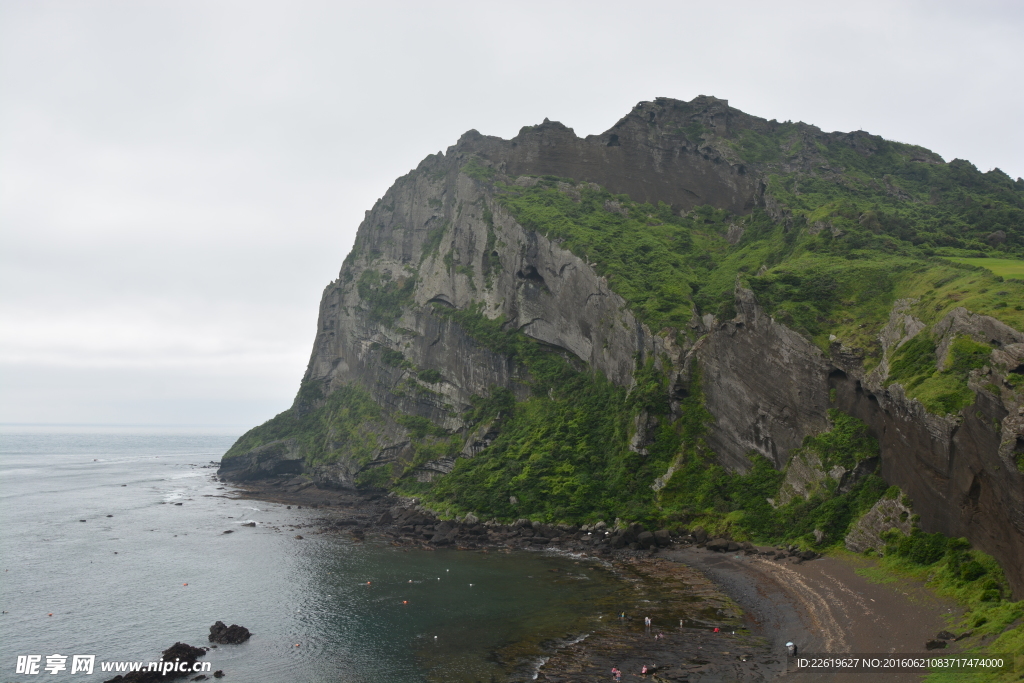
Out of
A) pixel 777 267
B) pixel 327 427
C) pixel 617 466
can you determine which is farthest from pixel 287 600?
pixel 327 427

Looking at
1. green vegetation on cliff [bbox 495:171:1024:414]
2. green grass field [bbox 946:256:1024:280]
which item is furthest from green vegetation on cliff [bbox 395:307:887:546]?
green grass field [bbox 946:256:1024:280]

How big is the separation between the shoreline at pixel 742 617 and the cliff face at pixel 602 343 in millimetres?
5272

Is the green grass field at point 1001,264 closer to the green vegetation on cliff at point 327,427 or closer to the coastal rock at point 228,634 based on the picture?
the coastal rock at point 228,634

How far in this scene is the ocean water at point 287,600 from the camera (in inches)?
1214

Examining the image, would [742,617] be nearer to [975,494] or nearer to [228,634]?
[975,494]

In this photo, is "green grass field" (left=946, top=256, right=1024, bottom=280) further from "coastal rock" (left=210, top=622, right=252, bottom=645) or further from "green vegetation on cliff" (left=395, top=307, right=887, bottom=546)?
"coastal rock" (left=210, top=622, right=252, bottom=645)

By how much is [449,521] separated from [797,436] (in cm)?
3634

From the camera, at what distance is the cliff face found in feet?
106

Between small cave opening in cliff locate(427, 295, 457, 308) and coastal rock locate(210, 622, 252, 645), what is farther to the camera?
small cave opening in cliff locate(427, 295, 457, 308)

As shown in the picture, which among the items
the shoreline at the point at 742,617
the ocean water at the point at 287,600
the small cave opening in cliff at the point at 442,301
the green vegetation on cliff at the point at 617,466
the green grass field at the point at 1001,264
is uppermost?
the small cave opening in cliff at the point at 442,301

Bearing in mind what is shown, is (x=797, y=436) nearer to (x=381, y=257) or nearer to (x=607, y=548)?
(x=607, y=548)

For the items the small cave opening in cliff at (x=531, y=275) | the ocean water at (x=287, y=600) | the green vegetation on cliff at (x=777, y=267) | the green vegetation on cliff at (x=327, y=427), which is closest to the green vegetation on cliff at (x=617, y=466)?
the small cave opening in cliff at (x=531, y=275)

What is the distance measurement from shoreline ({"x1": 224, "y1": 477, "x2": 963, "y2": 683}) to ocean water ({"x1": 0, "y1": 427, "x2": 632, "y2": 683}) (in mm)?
2558

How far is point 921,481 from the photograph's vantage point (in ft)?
114
